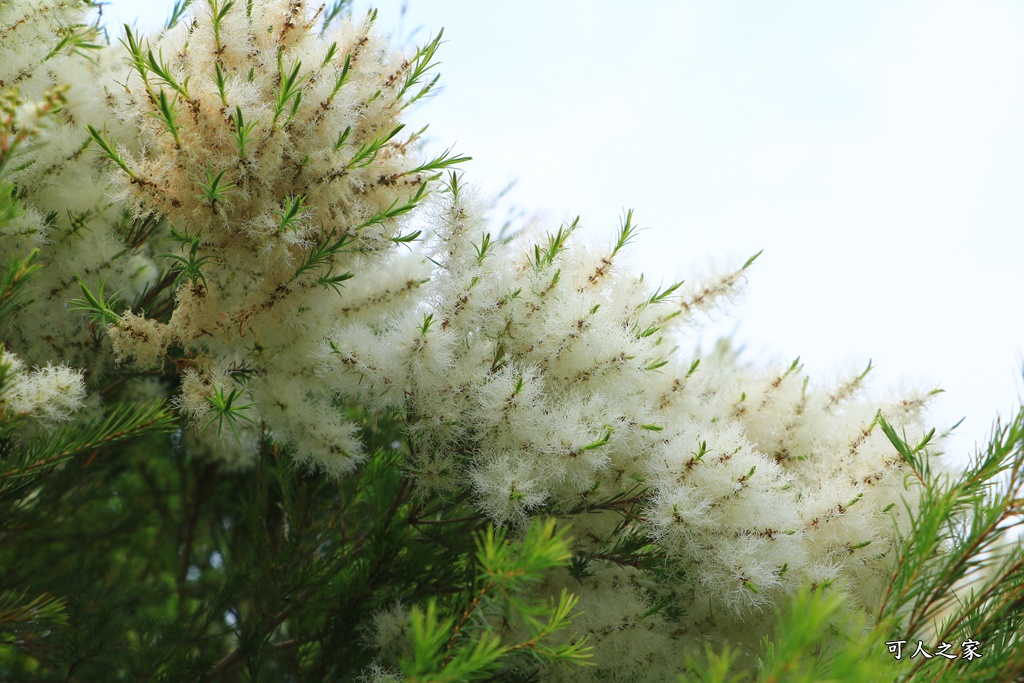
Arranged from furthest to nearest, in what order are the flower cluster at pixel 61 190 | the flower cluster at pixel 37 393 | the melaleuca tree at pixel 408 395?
the flower cluster at pixel 61 190, the melaleuca tree at pixel 408 395, the flower cluster at pixel 37 393

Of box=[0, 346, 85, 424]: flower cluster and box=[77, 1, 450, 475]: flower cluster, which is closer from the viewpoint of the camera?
box=[0, 346, 85, 424]: flower cluster

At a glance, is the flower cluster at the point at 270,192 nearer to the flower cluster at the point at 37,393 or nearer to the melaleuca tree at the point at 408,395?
the melaleuca tree at the point at 408,395

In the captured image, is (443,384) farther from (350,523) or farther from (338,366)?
(350,523)

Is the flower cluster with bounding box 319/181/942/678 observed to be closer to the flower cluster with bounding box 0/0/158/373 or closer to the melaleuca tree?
the melaleuca tree

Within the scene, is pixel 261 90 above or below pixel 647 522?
above

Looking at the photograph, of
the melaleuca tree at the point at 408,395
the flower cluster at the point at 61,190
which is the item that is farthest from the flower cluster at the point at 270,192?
the flower cluster at the point at 61,190

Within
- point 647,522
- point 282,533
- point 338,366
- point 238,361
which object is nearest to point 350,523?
point 282,533

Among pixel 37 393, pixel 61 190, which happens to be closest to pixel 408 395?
pixel 37 393

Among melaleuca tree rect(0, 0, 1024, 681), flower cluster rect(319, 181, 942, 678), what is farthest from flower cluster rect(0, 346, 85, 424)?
flower cluster rect(319, 181, 942, 678)

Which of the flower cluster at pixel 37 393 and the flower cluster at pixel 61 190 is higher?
the flower cluster at pixel 61 190
